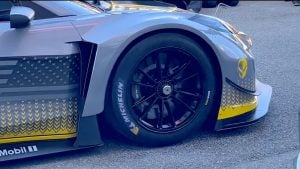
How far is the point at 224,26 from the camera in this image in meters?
4.55

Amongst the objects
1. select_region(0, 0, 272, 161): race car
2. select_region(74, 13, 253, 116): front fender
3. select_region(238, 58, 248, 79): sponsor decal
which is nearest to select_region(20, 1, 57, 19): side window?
select_region(0, 0, 272, 161): race car

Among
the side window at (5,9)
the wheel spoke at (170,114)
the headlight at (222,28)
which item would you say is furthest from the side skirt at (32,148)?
the headlight at (222,28)

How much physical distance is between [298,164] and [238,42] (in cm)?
151

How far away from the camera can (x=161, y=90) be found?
162 inches

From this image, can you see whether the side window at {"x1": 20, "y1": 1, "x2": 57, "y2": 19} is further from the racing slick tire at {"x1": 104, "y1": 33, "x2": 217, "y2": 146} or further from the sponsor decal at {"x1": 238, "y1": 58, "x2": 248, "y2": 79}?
the sponsor decal at {"x1": 238, "y1": 58, "x2": 248, "y2": 79}

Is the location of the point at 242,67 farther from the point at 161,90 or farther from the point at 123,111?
the point at 123,111

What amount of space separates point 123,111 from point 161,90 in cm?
31

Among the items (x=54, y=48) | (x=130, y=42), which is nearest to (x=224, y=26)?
(x=130, y=42)

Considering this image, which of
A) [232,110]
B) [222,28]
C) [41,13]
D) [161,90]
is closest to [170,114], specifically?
[161,90]

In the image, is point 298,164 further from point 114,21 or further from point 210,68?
point 114,21

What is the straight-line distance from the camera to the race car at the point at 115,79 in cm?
385

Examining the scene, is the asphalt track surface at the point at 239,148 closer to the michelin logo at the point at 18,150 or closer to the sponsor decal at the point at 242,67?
the michelin logo at the point at 18,150

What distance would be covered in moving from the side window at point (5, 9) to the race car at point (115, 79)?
2cm

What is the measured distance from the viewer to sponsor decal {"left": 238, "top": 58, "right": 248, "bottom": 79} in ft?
13.9
